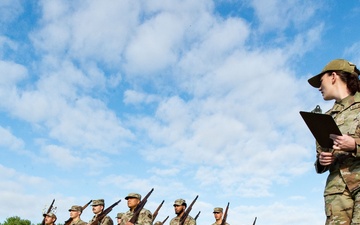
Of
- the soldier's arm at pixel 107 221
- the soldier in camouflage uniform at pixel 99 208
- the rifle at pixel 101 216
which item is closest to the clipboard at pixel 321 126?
the soldier's arm at pixel 107 221

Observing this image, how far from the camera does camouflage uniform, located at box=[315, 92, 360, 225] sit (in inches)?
114

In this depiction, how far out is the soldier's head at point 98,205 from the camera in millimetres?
14562

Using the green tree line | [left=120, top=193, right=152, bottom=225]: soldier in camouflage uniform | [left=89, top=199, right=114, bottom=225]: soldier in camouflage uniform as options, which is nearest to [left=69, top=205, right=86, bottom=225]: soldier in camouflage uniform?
[left=89, top=199, right=114, bottom=225]: soldier in camouflage uniform

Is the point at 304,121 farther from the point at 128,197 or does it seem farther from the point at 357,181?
the point at 128,197

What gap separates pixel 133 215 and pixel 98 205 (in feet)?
8.74

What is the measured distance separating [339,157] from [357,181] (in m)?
0.23

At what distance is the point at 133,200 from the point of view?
13.4m

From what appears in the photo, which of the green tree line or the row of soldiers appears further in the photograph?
the green tree line

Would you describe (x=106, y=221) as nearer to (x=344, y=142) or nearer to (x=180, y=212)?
(x=180, y=212)

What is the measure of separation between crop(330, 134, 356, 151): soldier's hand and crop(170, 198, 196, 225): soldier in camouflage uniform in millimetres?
12605

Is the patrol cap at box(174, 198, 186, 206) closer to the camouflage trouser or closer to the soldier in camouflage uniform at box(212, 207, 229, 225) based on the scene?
the soldier in camouflage uniform at box(212, 207, 229, 225)

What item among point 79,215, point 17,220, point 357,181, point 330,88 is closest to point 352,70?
point 330,88

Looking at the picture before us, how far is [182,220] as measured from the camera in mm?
14930

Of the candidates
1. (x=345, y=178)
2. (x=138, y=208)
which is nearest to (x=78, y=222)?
(x=138, y=208)
